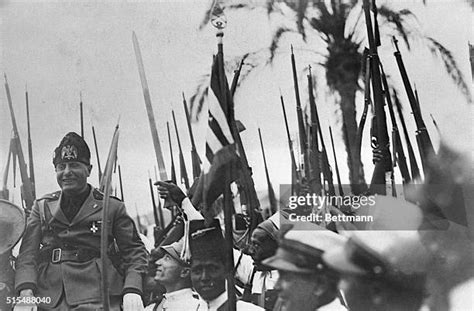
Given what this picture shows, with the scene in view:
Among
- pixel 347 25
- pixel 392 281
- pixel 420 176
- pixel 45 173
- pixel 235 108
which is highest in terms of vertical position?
pixel 347 25

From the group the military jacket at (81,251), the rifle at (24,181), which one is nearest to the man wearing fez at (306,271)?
the military jacket at (81,251)

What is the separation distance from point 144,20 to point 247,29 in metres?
0.58

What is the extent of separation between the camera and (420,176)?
3.51 metres

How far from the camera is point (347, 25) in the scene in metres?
3.59

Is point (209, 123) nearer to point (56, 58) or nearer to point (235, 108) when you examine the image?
point (235, 108)

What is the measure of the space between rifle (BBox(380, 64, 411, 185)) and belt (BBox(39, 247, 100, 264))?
1.71 m

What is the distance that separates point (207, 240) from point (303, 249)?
0.52 metres

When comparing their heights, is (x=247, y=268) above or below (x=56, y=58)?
below

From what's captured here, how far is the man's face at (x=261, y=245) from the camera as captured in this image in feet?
11.5

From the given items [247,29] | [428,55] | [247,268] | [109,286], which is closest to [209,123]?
[247,29]

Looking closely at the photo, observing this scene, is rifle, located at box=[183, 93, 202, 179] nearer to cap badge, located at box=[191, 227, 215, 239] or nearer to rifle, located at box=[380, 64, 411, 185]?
cap badge, located at box=[191, 227, 215, 239]

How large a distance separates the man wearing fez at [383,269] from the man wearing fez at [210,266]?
21.1 inches

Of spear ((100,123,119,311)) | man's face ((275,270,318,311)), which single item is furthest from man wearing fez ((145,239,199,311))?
man's face ((275,270,318,311))

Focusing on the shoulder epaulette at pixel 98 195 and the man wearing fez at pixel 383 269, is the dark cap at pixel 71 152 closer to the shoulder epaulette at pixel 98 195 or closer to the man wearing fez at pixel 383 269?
the shoulder epaulette at pixel 98 195
